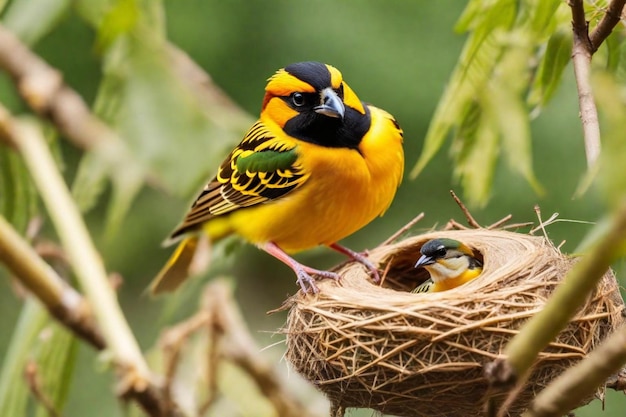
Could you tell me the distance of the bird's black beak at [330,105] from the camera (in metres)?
2.55

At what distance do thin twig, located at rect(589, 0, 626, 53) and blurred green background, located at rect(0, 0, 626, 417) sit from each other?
365cm

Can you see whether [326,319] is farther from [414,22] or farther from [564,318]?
[414,22]

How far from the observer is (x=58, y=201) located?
0.68 m

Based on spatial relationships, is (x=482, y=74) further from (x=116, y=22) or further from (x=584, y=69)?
(x=116, y=22)

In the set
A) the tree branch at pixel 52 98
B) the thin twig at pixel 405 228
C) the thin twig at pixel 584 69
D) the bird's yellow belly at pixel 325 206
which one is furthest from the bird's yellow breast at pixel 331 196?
the tree branch at pixel 52 98

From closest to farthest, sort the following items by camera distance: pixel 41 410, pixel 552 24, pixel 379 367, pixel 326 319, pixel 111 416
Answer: pixel 41 410 < pixel 552 24 < pixel 379 367 < pixel 326 319 < pixel 111 416

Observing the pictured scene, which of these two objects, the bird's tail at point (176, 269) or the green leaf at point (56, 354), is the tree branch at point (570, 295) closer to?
the green leaf at point (56, 354)

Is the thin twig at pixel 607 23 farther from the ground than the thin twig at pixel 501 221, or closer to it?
farther from the ground

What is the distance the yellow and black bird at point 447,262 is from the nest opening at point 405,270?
1.8 inches

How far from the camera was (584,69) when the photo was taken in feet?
5.90

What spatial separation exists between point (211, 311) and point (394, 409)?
5.72ft

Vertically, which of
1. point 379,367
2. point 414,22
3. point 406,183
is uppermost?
point 379,367

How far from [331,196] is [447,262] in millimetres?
458

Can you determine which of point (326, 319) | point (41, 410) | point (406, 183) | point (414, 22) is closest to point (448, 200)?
point (406, 183)
